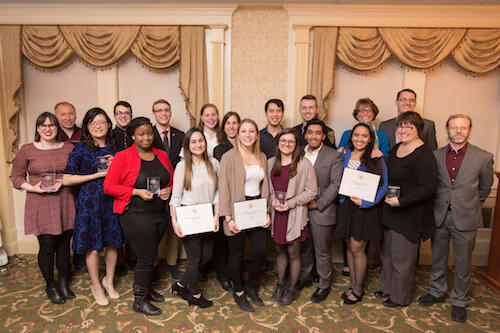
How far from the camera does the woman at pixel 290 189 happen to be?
2.62 meters

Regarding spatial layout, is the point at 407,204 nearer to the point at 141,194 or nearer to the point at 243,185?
the point at 243,185

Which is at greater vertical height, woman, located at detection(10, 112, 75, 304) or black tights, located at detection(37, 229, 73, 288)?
woman, located at detection(10, 112, 75, 304)

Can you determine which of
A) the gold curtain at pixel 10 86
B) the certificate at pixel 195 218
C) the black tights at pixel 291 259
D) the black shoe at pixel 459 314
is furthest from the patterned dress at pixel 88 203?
the black shoe at pixel 459 314

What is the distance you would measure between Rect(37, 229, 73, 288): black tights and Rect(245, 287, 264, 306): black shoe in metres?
1.75

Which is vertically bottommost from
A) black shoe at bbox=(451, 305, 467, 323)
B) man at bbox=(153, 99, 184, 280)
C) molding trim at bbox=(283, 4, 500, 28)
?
black shoe at bbox=(451, 305, 467, 323)

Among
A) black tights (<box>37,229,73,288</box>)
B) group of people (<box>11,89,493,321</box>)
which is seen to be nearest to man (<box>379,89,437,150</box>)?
group of people (<box>11,89,493,321</box>)

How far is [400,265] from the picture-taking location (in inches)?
109

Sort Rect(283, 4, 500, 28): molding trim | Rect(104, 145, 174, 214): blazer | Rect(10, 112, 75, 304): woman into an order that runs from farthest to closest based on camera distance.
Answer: Rect(283, 4, 500, 28): molding trim → Rect(10, 112, 75, 304): woman → Rect(104, 145, 174, 214): blazer

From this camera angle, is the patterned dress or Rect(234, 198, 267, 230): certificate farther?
the patterned dress

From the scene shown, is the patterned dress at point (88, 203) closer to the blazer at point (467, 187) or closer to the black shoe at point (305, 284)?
the black shoe at point (305, 284)

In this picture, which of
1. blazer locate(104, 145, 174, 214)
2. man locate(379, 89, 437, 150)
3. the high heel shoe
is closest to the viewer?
blazer locate(104, 145, 174, 214)

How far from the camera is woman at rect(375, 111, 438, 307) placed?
8.40 feet

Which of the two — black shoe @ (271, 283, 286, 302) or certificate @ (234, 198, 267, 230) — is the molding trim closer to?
certificate @ (234, 198, 267, 230)

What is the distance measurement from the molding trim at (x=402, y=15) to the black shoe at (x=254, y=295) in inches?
119
